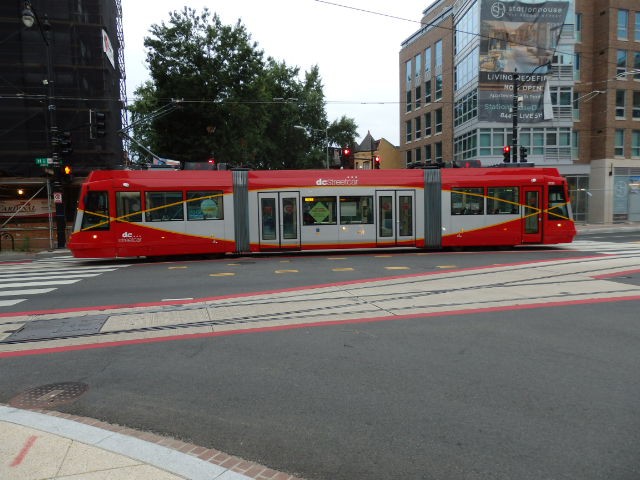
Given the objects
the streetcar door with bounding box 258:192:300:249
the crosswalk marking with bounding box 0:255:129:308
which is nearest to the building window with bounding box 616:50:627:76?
the streetcar door with bounding box 258:192:300:249

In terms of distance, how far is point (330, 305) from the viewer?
8930mm

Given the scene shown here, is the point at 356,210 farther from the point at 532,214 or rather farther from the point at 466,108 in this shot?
the point at 466,108

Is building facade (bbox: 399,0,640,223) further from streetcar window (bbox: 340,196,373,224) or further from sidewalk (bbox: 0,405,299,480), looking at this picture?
sidewalk (bbox: 0,405,299,480)

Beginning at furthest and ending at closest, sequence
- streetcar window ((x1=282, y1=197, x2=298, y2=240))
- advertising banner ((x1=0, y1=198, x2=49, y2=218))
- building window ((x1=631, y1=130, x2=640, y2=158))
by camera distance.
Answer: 1. building window ((x1=631, y1=130, x2=640, y2=158))
2. advertising banner ((x1=0, y1=198, x2=49, y2=218))
3. streetcar window ((x1=282, y1=197, x2=298, y2=240))

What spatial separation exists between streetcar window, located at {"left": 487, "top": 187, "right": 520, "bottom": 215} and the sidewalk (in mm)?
16425

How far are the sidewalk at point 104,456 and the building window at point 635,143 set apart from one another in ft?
143

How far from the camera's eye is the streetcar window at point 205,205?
16922mm

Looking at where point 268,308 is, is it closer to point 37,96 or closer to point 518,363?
point 518,363

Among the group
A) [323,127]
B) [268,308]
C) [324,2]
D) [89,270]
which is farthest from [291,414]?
[323,127]

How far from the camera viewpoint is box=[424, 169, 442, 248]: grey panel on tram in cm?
1795

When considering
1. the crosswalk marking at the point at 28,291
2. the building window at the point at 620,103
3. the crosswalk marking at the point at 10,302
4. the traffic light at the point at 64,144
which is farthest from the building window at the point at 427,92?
the crosswalk marking at the point at 10,302

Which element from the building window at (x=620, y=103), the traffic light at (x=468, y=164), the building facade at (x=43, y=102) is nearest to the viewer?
the traffic light at (x=468, y=164)

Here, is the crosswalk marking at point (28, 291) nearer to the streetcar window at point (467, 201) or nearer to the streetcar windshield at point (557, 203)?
the streetcar window at point (467, 201)

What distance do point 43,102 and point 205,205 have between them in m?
14.3
